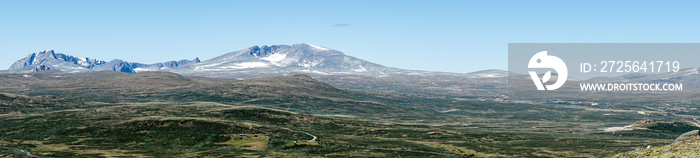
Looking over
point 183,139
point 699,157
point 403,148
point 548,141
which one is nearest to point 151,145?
point 183,139

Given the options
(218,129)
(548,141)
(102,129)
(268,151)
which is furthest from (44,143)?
(548,141)

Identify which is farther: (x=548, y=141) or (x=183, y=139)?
(x=548, y=141)

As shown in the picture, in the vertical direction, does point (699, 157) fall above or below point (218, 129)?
above

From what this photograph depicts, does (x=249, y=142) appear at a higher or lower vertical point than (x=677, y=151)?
lower

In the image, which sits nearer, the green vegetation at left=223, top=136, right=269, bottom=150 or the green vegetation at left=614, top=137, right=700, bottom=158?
the green vegetation at left=614, top=137, right=700, bottom=158

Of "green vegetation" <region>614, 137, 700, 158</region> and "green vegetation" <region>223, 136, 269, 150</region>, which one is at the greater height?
"green vegetation" <region>614, 137, 700, 158</region>

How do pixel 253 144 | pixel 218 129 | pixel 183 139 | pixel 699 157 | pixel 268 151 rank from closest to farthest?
pixel 699 157
pixel 268 151
pixel 253 144
pixel 183 139
pixel 218 129

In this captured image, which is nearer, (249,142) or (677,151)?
(677,151)

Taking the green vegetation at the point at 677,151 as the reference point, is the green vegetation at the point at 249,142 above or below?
below

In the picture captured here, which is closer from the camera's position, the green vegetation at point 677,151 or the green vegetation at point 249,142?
the green vegetation at point 677,151

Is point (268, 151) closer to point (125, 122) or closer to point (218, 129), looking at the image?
point (218, 129)

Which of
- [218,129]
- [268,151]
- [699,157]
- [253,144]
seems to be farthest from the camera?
[218,129]
